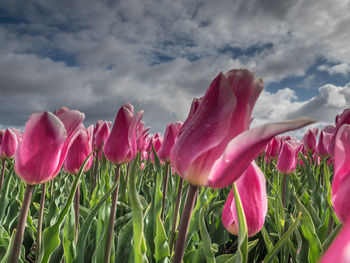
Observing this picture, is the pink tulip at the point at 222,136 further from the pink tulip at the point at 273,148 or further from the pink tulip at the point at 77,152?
the pink tulip at the point at 273,148

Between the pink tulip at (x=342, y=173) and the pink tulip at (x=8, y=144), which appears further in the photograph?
the pink tulip at (x=8, y=144)

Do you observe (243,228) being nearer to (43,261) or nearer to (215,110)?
(215,110)

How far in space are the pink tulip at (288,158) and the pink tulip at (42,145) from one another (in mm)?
2598

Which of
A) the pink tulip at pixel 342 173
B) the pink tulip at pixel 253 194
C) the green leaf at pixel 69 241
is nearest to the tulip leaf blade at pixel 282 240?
the pink tulip at pixel 342 173

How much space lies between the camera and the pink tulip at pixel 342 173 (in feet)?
3.21

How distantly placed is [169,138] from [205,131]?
1.97 metres

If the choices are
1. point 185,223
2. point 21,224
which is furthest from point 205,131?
point 21,224

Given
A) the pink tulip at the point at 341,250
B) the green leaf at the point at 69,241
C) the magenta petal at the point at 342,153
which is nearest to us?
the pink tulip at the point at 341,250

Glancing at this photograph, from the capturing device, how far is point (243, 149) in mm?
837

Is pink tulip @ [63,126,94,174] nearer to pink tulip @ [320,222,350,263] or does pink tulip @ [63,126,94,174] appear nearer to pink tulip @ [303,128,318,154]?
pink tulip @ [320,222,350,263]

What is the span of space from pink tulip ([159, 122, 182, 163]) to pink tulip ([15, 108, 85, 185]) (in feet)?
4.48

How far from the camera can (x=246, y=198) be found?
1.40 m

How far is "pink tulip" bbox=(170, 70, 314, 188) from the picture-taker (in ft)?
2.77

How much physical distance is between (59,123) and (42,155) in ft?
0.54
